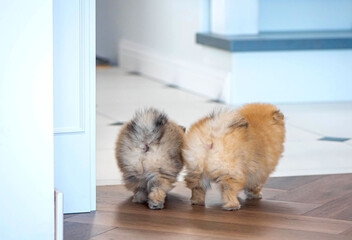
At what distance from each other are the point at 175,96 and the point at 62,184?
2562 millimetres

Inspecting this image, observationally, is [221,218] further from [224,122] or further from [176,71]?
[176,71]

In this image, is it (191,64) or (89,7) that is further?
(191,64)

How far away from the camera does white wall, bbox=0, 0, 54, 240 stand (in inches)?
58.8

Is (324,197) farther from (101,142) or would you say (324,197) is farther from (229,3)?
(229,3)

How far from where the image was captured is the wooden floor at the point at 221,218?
1.79 m

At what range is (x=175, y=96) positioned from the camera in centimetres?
446

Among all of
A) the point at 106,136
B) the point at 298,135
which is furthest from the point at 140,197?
the point at 298,135

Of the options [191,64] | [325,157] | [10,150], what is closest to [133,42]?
[191,64]

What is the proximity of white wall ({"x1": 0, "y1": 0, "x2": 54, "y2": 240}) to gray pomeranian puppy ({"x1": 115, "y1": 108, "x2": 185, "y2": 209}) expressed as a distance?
0.45 meters

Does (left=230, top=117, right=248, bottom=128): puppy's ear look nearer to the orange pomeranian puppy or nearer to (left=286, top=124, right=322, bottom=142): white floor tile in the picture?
the orange pomeranian puppy

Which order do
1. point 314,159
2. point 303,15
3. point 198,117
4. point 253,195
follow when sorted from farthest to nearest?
point 303,15, point 198,117, point 314,159, point 253,195

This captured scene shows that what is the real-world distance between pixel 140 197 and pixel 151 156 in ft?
0.58

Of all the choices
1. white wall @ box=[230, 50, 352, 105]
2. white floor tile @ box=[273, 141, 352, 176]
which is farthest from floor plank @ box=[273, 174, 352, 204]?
white wall @ box=[230, 50, 352, 105]

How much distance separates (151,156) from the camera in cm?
197
